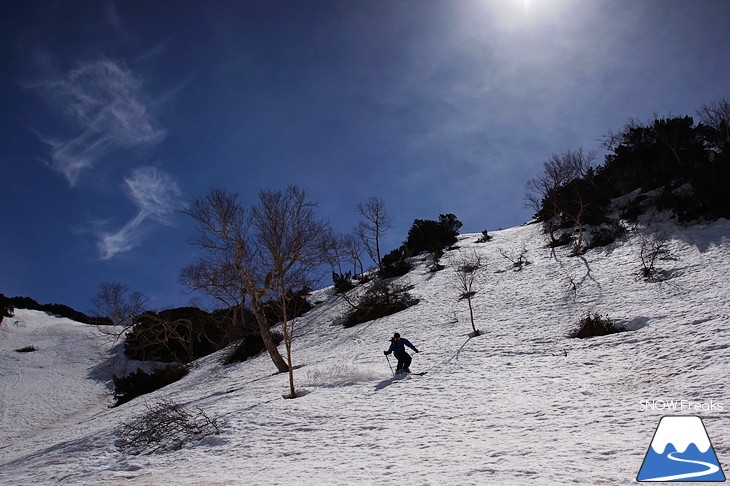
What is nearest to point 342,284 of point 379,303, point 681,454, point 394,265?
point 394,265

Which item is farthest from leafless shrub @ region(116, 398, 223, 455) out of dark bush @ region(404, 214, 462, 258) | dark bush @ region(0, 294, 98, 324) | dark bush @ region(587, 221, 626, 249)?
dark bush @ region(0, 294, 98, 324)

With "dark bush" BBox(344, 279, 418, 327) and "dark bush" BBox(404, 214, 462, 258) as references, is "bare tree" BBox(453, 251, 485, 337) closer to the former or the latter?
"dark bush" BBox(344, 279, 418, 327)

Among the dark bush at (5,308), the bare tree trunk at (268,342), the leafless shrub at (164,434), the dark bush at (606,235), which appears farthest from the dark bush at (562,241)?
the dark bush at (5,308)

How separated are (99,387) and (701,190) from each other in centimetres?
3575

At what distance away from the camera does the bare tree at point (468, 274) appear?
696 inches

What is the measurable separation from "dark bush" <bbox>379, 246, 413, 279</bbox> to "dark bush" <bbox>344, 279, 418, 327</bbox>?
20.6 feet

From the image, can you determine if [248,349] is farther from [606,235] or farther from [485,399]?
[606,235]

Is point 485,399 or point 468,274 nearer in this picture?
point 485,399

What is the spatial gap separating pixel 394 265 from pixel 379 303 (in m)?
10.3

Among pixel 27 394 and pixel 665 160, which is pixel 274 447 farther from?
pixel 665 160

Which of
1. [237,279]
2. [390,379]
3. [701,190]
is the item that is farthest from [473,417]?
[701,190]

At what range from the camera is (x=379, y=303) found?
22.5m

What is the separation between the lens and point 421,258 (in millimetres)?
34500

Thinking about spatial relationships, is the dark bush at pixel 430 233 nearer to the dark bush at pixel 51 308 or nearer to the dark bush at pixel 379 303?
the dark bush at pixel 379 303
